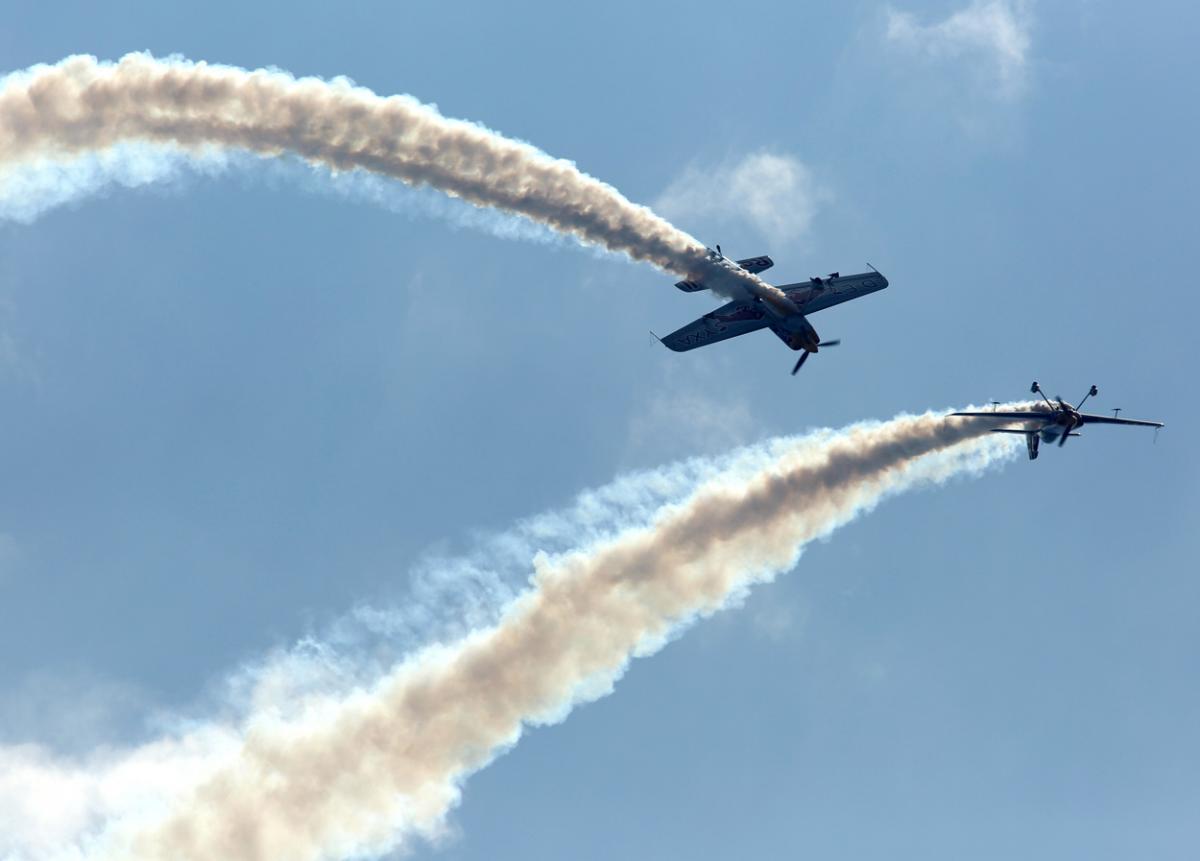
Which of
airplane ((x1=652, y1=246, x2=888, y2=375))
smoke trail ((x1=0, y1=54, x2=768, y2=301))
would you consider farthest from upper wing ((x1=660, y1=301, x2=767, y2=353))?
smoke trail ((x1=0, y1=54, x2=768, y2=301))

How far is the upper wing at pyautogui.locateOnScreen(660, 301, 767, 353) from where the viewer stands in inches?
3861

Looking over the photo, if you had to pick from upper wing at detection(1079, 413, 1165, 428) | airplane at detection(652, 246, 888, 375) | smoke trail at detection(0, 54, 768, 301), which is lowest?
upper wing at detection(1079, 413, 1165, 428)

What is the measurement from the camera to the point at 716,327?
324ft

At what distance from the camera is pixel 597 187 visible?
3465 inches

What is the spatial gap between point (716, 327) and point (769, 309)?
12.1 ft

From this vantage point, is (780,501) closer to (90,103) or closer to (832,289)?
(832,289)

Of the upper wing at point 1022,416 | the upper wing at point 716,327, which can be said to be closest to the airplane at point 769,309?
the upper wing at point 716,327

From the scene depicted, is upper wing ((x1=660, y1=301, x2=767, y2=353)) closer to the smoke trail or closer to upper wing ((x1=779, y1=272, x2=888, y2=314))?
upper wing ((x1=779, y1=272, x2=888, y2=314))

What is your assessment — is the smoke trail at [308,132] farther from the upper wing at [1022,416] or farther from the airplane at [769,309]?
the upper wing at [1022,416]

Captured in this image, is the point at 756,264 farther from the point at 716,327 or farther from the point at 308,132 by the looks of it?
the point at 308,132

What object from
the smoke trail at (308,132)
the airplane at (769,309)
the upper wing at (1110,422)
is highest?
the smoke trail at (308,132)

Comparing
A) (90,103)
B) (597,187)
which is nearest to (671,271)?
(597,187)

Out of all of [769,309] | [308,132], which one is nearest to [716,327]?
[769,309]

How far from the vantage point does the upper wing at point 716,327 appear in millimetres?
98062
